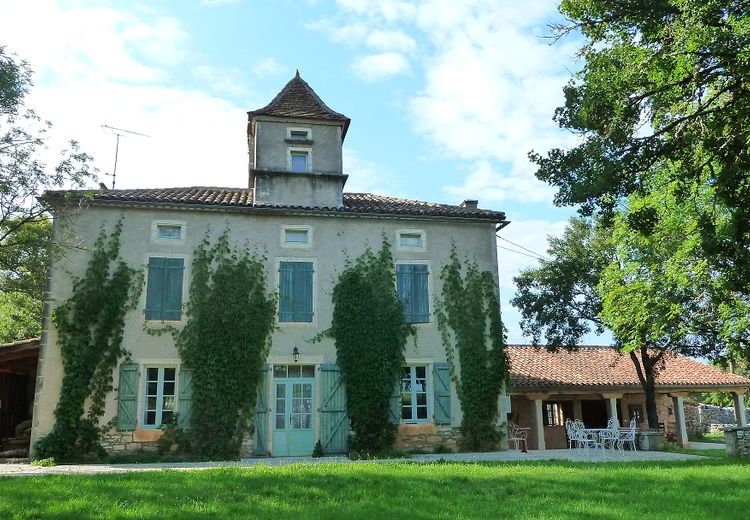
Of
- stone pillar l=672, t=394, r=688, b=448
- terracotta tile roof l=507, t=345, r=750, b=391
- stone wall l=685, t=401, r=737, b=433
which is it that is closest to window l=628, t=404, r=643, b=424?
stone pillar l=672, t=394, r=688, b=448

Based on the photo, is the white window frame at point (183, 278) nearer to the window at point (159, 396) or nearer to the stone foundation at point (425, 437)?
the window at point (159, 396)

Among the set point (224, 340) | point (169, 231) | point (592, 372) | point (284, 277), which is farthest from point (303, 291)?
point (592, 372)

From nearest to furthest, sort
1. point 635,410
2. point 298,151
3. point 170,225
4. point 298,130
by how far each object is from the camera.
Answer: point 170,225 → point 298,151 → point 298,130 → point 635,410

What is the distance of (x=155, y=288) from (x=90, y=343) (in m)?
1.88

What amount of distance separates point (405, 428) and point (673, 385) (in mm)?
12516

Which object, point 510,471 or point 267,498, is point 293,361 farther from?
point 267,498

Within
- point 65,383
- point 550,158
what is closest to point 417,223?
point 550,158

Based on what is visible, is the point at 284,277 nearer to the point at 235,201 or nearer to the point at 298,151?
the point at 235,201

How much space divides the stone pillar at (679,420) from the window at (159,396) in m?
18.3

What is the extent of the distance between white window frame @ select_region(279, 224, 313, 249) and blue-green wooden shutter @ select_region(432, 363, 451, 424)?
175 inches

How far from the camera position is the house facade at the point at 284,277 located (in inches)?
554

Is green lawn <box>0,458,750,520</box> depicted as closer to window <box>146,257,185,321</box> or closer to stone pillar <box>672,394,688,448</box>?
window <box>146,257,185,321</box>

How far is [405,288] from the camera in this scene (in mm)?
15664

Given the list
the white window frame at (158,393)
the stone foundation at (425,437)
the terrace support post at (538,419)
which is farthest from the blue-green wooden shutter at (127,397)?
the terrace support post at (538,419)
